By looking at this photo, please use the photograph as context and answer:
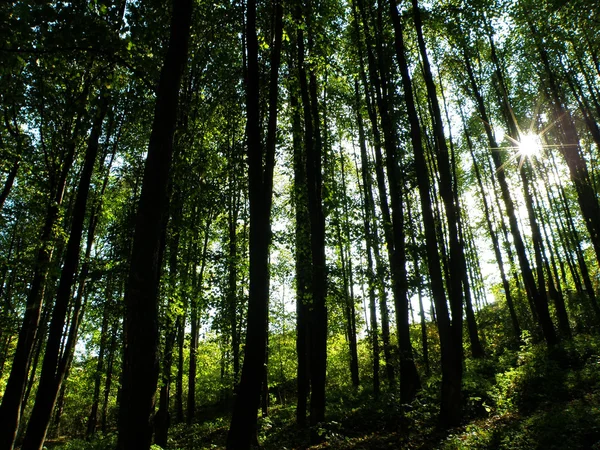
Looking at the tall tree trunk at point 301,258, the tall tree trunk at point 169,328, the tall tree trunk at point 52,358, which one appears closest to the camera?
the tall tree trunk at point 52,358

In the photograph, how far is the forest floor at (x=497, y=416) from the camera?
622cm

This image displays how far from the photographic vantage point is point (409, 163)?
43.7 feet

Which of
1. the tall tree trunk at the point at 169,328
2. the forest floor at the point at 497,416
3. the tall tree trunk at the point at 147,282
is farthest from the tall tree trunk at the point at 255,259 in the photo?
the tall tree trunk at the point at 169,328

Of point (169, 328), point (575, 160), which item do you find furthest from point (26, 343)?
point (575, 160)

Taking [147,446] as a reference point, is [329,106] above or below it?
above

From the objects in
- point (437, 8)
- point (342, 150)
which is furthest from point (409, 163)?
point (342, 150)

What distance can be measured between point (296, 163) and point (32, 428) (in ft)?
33.4

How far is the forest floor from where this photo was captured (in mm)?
6219

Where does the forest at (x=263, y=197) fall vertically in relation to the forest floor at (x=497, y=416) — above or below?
above

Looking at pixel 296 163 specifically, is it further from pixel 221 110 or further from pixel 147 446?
pixel 147 446

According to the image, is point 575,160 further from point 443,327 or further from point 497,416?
point 443,327

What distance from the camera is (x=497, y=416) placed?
8.17 metres

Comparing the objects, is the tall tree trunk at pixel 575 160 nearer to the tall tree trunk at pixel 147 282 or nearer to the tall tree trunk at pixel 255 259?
the tall tree trunk at pixel 255 259

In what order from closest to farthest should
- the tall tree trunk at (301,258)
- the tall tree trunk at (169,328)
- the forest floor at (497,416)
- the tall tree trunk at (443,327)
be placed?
the forest floor at (497,416) < the tall tree trunk at (443,327) < the tall tree trunk at (169,328) < the tall tree trunk at (301,258)
